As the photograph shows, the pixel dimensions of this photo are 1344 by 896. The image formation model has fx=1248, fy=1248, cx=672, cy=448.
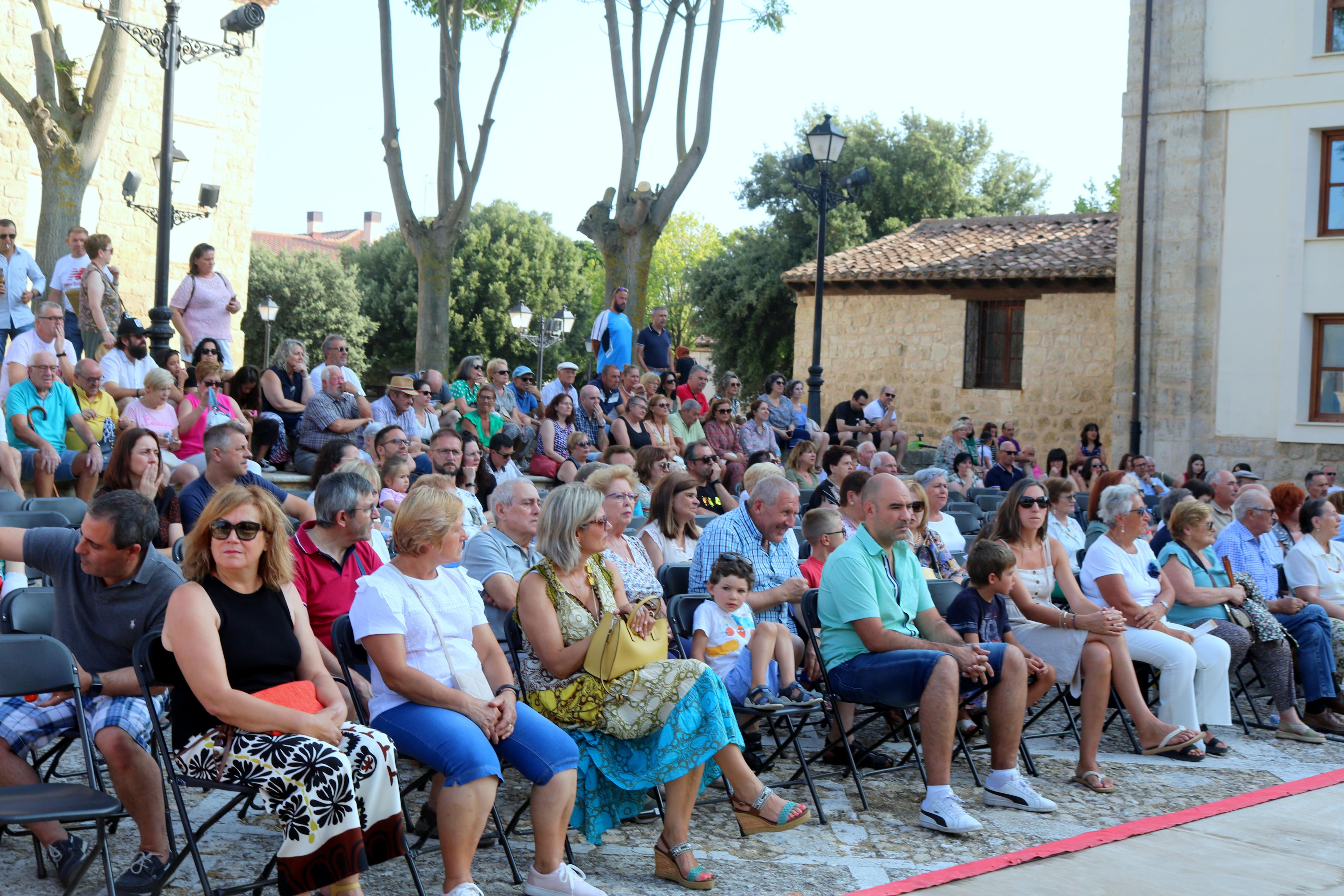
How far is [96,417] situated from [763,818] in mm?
6031

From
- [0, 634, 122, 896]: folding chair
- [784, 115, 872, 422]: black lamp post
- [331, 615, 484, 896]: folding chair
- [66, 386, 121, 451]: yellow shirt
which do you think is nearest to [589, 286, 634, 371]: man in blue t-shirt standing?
[784, 115, 872, 422]: black lamp post

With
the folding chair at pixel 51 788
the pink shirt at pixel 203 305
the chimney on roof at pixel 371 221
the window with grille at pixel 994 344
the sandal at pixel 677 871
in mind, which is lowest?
the sandal at pixel 677 871

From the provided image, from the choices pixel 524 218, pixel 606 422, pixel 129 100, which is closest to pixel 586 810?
pixel 606 422

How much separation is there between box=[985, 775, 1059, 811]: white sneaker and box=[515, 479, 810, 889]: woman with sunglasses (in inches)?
43.8

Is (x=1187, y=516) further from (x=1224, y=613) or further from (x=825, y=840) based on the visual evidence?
(x=825, y=840)

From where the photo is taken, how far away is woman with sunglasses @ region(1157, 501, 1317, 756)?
22.7ft

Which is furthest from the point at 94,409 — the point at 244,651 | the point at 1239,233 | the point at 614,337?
the point at 1239,233

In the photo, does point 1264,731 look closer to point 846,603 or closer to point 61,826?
point 846,603

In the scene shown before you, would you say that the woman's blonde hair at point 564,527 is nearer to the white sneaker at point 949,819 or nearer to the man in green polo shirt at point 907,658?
the man in green polo shirt at point 907,658

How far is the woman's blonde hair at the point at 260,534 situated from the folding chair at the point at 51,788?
0.44 metres

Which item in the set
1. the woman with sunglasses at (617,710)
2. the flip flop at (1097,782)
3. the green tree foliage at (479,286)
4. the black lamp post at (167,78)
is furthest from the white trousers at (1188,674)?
the green tree foliage at (479,286)

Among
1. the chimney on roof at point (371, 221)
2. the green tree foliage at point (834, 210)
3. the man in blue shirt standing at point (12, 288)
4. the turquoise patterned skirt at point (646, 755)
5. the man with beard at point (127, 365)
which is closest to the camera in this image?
the turquoise patterned skirt at point (646, 755)

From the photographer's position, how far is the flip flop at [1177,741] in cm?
621

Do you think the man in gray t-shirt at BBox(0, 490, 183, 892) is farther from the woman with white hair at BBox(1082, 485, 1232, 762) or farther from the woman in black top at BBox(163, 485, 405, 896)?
the woman with white hair at BBox(1082, 485, 1232, 762)
